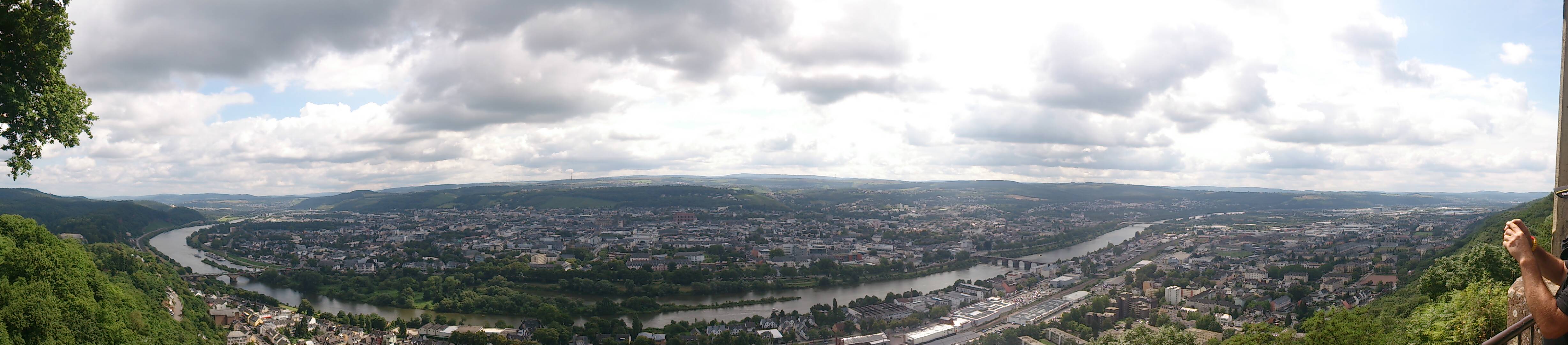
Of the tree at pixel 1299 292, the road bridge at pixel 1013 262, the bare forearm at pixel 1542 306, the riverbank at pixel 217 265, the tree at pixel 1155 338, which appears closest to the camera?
the bare forearm at pixel 1542 306

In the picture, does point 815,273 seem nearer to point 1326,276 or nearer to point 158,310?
point 1326,276

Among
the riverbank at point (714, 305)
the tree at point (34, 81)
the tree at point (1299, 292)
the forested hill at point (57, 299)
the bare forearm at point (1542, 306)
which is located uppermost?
the tree at point (34, 81)

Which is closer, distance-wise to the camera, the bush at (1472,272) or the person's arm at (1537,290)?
the person's arm at (1537,290)

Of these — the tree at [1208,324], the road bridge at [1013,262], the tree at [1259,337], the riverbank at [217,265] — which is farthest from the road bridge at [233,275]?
the tree at [1208,324]

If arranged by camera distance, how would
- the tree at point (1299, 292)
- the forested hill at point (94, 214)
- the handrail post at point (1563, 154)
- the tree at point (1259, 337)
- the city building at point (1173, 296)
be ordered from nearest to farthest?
1. the handrail post at point (1563, 154)
2. the tree at point (1259, 337)
3. the tree at point (1299, 292)
4. the city building at point (1173, 296)
5. the forested hill at point (94, 214)

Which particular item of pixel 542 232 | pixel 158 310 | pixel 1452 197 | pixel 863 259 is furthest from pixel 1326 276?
pixel 1452 197

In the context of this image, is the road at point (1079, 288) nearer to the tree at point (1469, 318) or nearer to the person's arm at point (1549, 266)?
the tree at point (1469, 318)

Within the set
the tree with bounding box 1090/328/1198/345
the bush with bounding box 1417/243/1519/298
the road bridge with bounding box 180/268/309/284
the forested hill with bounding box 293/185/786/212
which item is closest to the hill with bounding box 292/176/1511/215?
the forested hill with bounding box 293/185/786/212
